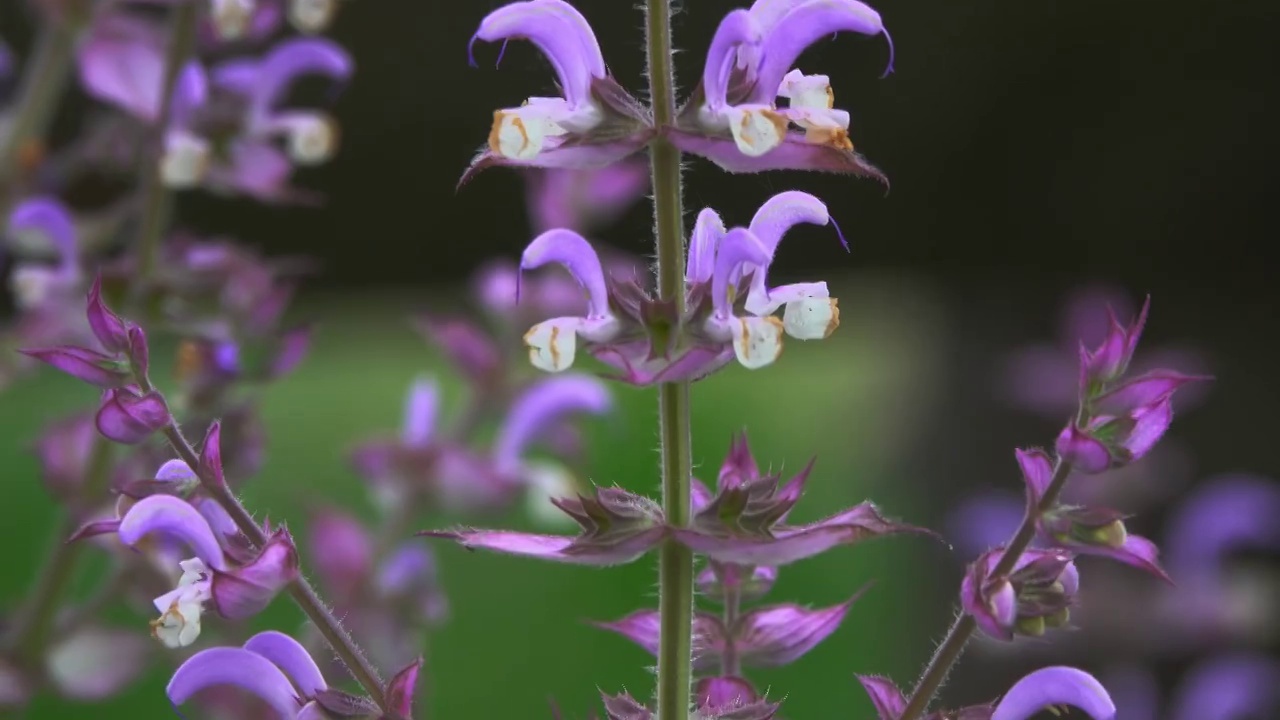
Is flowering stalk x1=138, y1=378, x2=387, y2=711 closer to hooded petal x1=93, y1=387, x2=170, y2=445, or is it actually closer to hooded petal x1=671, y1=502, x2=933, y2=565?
hooded petal x1=93, y1=387, x2=170, y2=445

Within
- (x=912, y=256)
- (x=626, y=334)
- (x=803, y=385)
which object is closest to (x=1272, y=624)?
(x=912, y=256)

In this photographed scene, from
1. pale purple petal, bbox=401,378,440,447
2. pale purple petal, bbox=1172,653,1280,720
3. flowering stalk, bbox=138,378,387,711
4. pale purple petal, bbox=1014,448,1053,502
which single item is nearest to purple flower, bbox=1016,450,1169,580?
pale purple petal, bbox=1014,448,1053,502

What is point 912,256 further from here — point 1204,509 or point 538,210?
point 538,210

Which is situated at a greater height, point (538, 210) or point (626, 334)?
point (626, 334)

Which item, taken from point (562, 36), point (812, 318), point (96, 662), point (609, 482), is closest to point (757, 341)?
point (812, 318)

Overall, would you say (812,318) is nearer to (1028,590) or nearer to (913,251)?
(1028,590)
